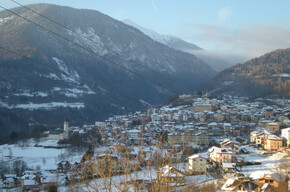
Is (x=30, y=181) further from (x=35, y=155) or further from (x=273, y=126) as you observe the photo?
(x=273, y=126)

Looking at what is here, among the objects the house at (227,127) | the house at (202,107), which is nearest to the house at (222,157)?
the house at (227,127)

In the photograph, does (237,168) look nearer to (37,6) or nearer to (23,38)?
(23,38)

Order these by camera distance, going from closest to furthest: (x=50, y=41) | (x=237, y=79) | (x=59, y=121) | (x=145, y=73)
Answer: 1. (x=59, y=121)
2. (x=237, y=79)
3. (x=50, y=41)
4. (x=145, y=73)

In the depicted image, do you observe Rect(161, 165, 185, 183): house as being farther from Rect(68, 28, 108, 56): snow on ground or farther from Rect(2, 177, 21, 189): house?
Rect(68, 28, 108, 56): snow on ground

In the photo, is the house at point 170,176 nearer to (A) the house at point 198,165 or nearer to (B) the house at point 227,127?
(A) the house at point 198,165

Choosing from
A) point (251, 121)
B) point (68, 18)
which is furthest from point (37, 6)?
point (251, 121)

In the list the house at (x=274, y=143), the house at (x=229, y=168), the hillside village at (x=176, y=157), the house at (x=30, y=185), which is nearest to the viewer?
the hillside village at (x=176, y=157)

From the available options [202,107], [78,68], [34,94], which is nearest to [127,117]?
[202,107]
